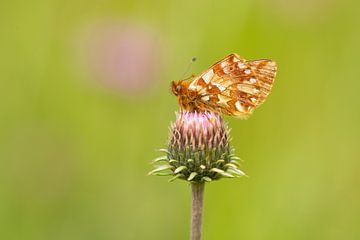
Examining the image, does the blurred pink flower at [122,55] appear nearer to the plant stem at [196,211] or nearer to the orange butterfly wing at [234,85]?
the orange butterfly wing at [234,85]

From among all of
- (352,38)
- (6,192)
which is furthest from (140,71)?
(352,38)

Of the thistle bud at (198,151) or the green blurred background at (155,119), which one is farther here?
the green blurred background at (155,119)

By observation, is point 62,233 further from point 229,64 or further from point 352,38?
point 352,38

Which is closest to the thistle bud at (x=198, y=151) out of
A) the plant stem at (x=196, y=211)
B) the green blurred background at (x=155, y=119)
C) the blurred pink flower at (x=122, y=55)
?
the plant stem at (x=196, y=211)

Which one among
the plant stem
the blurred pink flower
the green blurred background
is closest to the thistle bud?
the plant stem

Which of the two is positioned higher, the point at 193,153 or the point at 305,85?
the point at 305,85

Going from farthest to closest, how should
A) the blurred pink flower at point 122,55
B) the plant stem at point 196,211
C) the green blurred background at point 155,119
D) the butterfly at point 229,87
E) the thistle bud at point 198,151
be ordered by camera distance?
the blurred pink flower at point 122,55 < the green blurred background at point 155,119 < the butterfly at point 229,87 < the thistle bud at point 198,151 < the plant stem at point 196,211

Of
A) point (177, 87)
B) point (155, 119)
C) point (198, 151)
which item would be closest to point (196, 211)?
point (198, 151)
